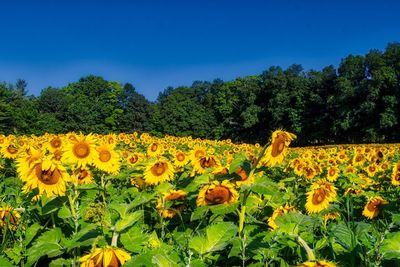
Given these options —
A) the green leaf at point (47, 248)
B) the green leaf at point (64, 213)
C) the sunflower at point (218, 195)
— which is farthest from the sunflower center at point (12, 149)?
the sunflower at point (218, 195)

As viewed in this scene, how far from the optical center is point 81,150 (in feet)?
13.0

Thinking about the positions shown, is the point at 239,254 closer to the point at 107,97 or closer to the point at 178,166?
the point at 178,166

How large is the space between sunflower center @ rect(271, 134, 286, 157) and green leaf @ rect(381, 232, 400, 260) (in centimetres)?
91

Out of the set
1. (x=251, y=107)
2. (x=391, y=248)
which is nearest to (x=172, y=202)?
(x=391, y=248)

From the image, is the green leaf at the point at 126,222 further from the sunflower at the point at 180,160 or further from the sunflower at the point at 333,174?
the sunflower at the point at 333,174

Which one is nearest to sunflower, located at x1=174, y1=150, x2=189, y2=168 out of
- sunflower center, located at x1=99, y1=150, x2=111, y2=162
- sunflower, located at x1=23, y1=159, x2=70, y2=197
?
sunflower center, located at x1=99, y1=150, x2=111, y2=162

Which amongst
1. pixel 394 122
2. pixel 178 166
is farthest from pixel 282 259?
pixel 394 122

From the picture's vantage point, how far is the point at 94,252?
1734mm

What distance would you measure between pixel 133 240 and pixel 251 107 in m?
69.7

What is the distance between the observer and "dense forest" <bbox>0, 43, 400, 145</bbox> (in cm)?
5419

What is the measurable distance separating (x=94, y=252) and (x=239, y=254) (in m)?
0.90

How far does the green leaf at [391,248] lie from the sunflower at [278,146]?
0.86 m

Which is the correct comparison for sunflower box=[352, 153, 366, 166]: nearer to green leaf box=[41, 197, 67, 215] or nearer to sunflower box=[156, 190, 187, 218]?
sunflower box=[156, 190, 187, 218]

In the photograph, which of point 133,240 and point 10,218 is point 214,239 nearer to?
point 133,240
